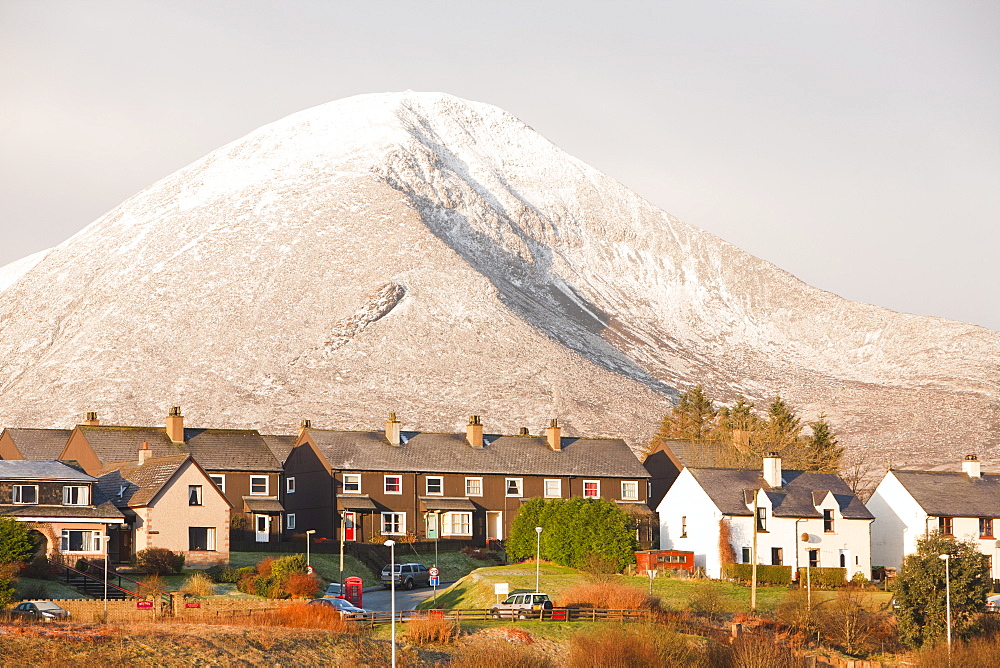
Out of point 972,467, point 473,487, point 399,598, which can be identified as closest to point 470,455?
point 473,487

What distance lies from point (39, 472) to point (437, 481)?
30.2m

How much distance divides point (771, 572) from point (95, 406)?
125547 millimetres

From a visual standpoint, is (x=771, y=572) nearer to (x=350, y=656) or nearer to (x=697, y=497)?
(x=697, y=497)

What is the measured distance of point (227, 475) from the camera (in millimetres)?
85938

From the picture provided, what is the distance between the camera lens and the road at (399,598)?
60803mm

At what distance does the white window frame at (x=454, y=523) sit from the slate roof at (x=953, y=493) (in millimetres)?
27562

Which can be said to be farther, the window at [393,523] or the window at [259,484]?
the window at [259,484]

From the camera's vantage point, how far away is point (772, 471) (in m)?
78.3

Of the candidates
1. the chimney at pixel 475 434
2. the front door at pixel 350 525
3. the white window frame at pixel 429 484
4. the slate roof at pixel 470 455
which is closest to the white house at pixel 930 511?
the slate roof at pixel 470 455

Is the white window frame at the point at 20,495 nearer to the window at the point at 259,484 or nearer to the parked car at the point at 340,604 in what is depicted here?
the parked car at the point at 340,604

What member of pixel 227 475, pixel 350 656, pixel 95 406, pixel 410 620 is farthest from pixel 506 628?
pixel 95 406

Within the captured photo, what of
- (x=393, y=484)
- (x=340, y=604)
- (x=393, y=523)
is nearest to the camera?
(x=340, y=604)

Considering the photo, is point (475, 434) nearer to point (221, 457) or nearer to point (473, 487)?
point (473, 487)

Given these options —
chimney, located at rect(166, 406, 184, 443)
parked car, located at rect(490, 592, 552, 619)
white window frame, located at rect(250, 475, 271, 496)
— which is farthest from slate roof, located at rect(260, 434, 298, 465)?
parked car, located at rect(490, 592, 552, 619)
